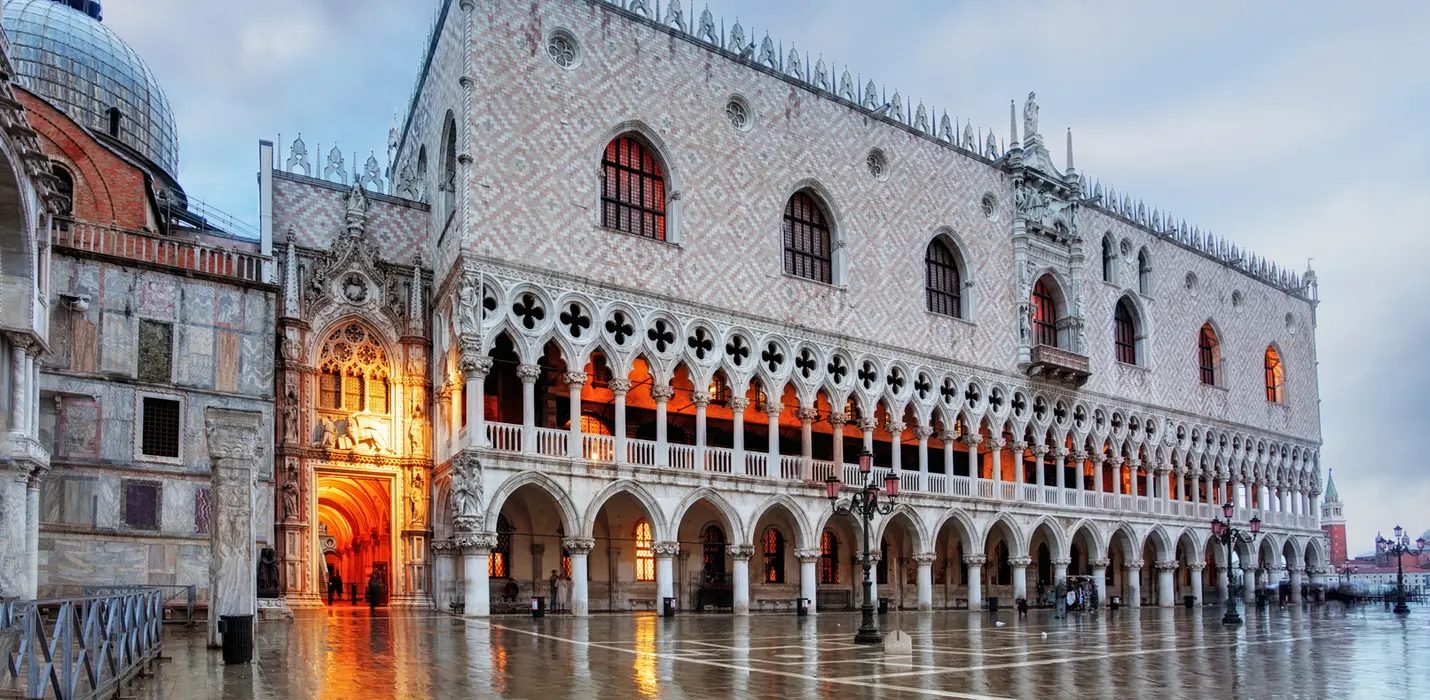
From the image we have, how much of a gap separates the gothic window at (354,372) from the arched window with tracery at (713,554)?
920cm

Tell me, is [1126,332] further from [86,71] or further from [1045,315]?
[86,71]

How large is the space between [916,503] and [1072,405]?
8544mm

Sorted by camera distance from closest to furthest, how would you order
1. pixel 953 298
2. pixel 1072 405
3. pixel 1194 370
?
pixel 953 298, pixel 1072 405, pixel 1194 370

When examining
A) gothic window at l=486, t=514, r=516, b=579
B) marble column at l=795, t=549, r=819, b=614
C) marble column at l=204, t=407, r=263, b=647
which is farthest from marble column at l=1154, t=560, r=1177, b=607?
marble column at l=204, t=407, r=263, b=647

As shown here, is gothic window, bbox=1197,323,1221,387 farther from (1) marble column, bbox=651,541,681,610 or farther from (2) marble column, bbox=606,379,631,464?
(2) marble column, bbox=606,379,631,464

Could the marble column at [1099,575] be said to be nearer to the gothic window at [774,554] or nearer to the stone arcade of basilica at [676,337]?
the stone arcade of basilica at [676,337]

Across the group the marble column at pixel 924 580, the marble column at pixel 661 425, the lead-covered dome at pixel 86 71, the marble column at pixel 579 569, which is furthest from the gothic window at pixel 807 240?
the lead-covered dome at pixel 86 71

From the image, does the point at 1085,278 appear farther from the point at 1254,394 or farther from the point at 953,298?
the point at 1254,394

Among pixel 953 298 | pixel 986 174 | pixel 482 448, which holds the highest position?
pixel 986 174

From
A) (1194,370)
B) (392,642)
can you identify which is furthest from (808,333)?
(1194,370)

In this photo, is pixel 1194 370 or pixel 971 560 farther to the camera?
pixel 1194 370

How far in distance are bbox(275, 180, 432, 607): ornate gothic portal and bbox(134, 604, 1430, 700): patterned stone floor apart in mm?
3027

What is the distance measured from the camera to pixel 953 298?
116 ft

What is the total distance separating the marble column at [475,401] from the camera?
24.3m
